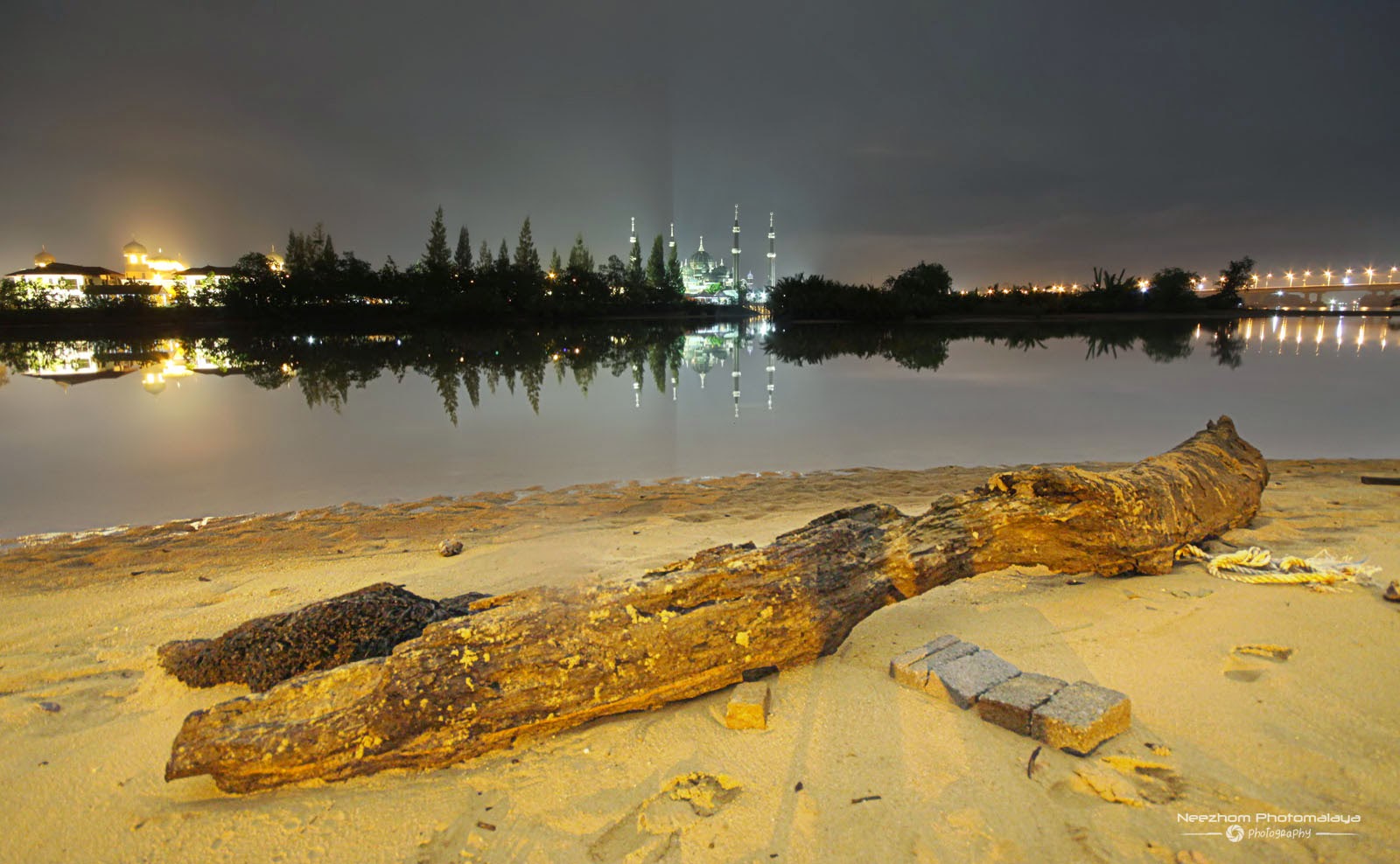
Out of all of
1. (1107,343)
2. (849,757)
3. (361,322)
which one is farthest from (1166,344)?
(361,322)

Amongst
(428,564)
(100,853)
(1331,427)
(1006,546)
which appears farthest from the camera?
(1331,427)

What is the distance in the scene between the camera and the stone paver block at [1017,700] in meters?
2.81

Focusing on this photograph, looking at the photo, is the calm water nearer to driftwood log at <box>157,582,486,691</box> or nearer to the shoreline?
driftwood log at <box>157,582,486,691</box>

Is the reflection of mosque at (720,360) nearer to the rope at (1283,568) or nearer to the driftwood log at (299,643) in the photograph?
the rope at (1283,568)

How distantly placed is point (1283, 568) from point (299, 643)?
5.81 metres

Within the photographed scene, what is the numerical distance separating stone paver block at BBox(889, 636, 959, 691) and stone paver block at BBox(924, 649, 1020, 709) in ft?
0.15

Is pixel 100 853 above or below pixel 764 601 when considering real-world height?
below

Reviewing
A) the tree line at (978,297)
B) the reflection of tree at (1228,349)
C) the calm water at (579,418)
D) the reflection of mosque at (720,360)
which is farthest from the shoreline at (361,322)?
the calm water at (579,418)

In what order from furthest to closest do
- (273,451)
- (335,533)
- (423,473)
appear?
(273,451) → (423,473) → (335,533)

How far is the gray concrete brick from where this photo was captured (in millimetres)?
3225

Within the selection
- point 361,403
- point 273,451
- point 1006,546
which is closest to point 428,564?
point 1006,546

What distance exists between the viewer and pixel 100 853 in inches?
91.7

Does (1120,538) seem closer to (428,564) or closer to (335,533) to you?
(428,564)

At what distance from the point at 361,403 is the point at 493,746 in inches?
617
